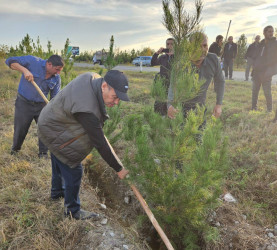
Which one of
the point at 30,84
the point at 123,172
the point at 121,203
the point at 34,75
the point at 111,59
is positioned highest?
the point at 111,59

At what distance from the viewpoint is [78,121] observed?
1979 mm

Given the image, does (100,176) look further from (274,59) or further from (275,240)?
(274,59)

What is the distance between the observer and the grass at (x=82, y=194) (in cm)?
239

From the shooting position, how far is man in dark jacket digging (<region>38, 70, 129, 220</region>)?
183 cm

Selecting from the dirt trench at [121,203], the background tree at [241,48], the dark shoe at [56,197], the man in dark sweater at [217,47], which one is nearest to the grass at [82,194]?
the dark shoe at [56,197]

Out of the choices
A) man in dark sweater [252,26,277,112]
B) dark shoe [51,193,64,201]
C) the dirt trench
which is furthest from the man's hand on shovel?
man in dark sweater [252,26,277,112]

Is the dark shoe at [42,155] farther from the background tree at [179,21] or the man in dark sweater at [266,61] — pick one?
the man in dark sweater at [266,61]

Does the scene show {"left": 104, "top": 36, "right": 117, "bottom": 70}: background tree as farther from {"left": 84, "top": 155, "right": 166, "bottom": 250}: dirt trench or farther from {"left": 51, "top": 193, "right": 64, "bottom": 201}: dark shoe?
{"left": 51, "top": 193, "right": 64, "bottom": 201}: dark shoe

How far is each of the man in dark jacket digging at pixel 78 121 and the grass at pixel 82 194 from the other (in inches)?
12.5

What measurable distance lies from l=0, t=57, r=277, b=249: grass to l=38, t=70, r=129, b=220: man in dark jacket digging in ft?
1.05

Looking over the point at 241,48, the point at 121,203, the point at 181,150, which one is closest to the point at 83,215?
the point at 121,203

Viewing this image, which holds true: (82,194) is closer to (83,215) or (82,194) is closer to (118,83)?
(83,215)

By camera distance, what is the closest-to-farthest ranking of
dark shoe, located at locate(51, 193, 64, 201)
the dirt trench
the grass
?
1. the grass
2. the dirt trench
3. dark shoe, located at locate(51, 193, 64, 201)

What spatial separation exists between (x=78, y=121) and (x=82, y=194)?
145cm
